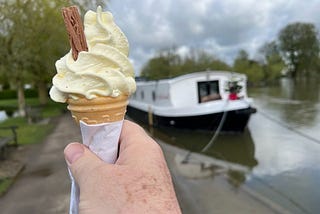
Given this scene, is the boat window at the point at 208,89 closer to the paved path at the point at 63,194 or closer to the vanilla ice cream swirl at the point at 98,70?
the paved path at the point at 63,194

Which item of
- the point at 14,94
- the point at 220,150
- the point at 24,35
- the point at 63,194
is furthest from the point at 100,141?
the point at 14,94

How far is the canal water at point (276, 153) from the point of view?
6281 mm

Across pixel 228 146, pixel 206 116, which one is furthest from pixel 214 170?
pixel 206 116

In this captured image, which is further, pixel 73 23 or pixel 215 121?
pixel 215 121

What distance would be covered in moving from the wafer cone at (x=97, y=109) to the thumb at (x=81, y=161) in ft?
0.48

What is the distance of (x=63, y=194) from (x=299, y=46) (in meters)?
58.2

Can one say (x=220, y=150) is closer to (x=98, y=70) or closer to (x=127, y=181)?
(x=98, y=70)

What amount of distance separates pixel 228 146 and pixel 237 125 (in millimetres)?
1941

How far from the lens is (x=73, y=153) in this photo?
4.51 ft

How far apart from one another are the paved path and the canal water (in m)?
0.62

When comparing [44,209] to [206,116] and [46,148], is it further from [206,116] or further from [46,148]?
[206,116]

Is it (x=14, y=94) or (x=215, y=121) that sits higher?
(x=14, y=94)

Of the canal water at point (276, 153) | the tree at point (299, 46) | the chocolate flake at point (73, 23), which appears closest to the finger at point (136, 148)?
the chocolate flake at point (73, 23)

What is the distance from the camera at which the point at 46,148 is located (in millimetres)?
9969
